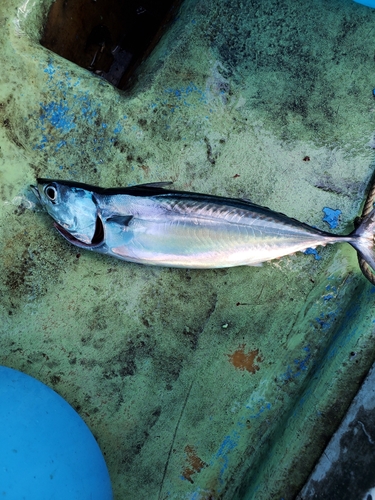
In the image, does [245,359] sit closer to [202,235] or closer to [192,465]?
[192,465]

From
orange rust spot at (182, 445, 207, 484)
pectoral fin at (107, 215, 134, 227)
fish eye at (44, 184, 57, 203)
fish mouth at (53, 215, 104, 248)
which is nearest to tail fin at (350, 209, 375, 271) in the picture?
pectoral fin at (107, 215, 134, 227)

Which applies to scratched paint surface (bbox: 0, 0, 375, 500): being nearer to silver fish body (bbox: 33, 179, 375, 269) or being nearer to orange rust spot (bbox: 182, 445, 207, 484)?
orange rust spot (bbox: 182, 445, 207, 484)

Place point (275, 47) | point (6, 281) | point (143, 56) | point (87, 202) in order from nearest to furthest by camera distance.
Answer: point (87, 202)
point (6, 281)
point (275, 47)
point (143, 56)

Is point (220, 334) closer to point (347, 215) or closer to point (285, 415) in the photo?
point (285, 415)

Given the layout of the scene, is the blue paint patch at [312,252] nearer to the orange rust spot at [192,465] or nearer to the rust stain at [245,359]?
the rust stain at [245,359]

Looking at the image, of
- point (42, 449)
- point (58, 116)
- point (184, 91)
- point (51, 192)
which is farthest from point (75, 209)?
point (42, 449)

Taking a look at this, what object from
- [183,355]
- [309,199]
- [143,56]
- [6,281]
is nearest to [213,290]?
[183,355]
